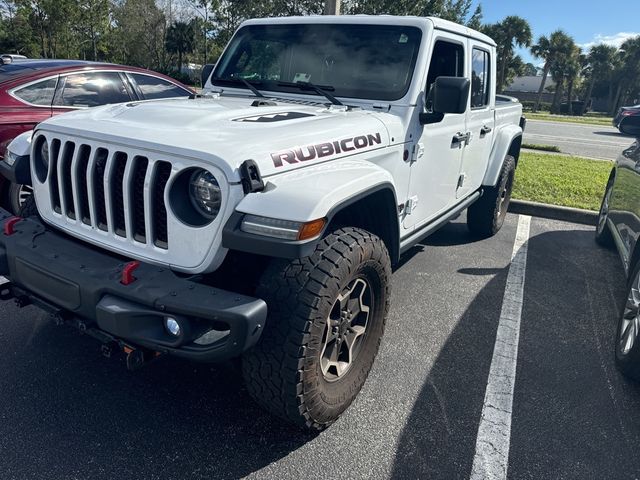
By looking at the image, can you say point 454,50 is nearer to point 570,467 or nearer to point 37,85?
point 570,467

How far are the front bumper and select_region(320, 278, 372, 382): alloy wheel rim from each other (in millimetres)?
536

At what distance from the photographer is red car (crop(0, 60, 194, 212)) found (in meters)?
4.84

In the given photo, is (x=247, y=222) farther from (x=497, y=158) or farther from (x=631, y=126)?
(x=497, y=158)

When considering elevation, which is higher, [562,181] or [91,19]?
[91,19]

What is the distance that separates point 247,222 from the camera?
6.28 ft

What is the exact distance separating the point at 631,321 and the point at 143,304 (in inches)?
110

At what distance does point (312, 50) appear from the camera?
3.47 m

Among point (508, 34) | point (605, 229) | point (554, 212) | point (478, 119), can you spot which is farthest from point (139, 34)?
point (605, 229)

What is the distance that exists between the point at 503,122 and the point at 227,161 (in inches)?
165

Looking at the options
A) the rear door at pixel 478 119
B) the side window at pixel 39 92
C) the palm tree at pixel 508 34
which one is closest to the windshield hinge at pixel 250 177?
the rear door at pixel 478 119

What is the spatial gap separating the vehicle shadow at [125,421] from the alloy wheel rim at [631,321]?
6.52 ft

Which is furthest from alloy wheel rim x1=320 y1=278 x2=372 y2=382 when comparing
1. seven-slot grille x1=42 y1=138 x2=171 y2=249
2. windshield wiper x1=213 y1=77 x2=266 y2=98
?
windshield wiper x1=213 y1=77 x2=266 y2=98

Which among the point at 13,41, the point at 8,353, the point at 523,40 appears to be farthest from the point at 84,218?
the point at 523,40

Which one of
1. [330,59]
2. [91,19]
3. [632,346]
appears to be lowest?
[632,346]
